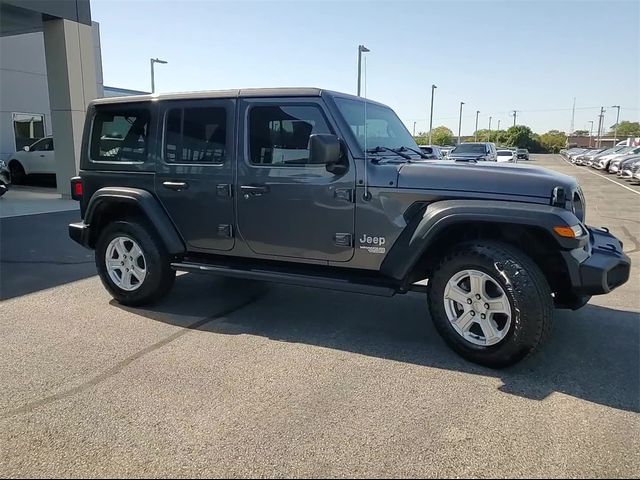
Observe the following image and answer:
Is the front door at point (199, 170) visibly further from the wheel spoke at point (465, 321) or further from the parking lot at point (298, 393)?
the wheel spoke at point (465, 321)

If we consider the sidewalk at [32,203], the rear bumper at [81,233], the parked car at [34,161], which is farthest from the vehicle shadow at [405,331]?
the parked car at [34,161]

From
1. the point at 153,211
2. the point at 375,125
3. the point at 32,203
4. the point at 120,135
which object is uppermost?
the point at 375,125

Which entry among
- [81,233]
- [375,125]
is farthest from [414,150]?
[81,233]

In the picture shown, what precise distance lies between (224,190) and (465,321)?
228 cm

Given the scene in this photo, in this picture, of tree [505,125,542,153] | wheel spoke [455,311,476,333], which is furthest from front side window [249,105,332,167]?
tree [505,125,542,153]

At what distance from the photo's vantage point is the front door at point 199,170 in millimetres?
4438

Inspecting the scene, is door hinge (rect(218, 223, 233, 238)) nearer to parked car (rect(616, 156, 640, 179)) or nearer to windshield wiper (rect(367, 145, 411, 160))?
windshield wiper (rect(367, 145, 411, 160))

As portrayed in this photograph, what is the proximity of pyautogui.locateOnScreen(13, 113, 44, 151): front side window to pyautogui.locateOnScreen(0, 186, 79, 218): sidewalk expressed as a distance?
3.94 metres

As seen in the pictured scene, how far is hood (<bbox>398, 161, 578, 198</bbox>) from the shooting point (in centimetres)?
351

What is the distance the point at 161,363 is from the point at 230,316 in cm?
109

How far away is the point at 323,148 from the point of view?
144 inches

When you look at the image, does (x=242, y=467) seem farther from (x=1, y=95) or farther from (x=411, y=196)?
(x=1, y=95)

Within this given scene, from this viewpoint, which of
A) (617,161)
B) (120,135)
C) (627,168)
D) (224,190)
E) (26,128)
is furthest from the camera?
(617,161)

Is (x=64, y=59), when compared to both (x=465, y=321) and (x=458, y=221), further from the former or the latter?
(x=465, y=321)
